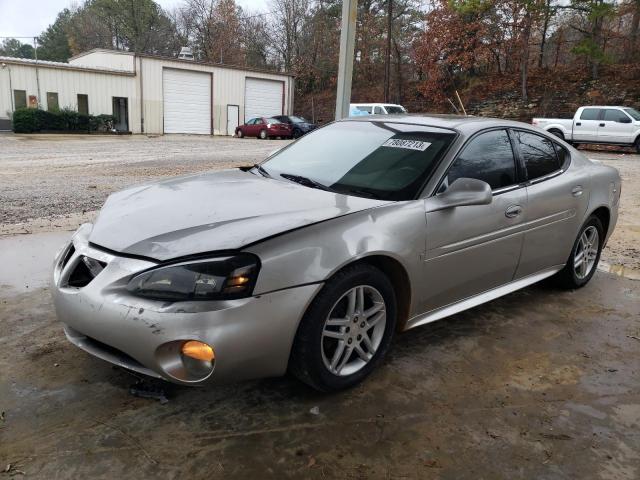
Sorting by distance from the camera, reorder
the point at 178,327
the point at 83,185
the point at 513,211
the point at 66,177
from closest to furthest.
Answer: the point at 178,327 < the point at 513,211 < the point at 83,185 < the point at 66,177

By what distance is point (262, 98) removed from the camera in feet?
118

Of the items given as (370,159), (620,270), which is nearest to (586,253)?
(620,270)

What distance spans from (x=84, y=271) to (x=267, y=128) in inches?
1070

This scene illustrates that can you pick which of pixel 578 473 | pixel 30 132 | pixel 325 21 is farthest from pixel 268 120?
pixel 578 473

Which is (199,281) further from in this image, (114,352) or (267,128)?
(267,128)

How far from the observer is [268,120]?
96.3 feet

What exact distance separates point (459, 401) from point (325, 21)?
44.9 metres

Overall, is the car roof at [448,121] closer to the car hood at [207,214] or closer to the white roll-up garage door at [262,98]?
the car hood at [207,214]

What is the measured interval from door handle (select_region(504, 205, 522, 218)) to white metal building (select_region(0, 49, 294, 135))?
28990 millimetres

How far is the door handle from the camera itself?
139 inches

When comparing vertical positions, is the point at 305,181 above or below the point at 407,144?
below

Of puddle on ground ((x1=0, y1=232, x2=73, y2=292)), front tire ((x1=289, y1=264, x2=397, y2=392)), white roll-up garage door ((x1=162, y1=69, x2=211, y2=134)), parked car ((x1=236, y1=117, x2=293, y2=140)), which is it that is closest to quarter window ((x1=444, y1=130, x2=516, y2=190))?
front tire ((x1=289, y1=264, x2=397, y2=392))

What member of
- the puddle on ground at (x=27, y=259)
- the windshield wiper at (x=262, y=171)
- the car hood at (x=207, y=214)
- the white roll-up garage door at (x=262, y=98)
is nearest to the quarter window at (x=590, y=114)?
the windshield wiper at (x=262, y=171)

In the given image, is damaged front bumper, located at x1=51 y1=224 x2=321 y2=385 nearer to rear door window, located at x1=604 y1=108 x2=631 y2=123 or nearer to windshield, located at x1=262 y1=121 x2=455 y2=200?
windshield, located at x1=262 y1=121 x2=455 y2=200
